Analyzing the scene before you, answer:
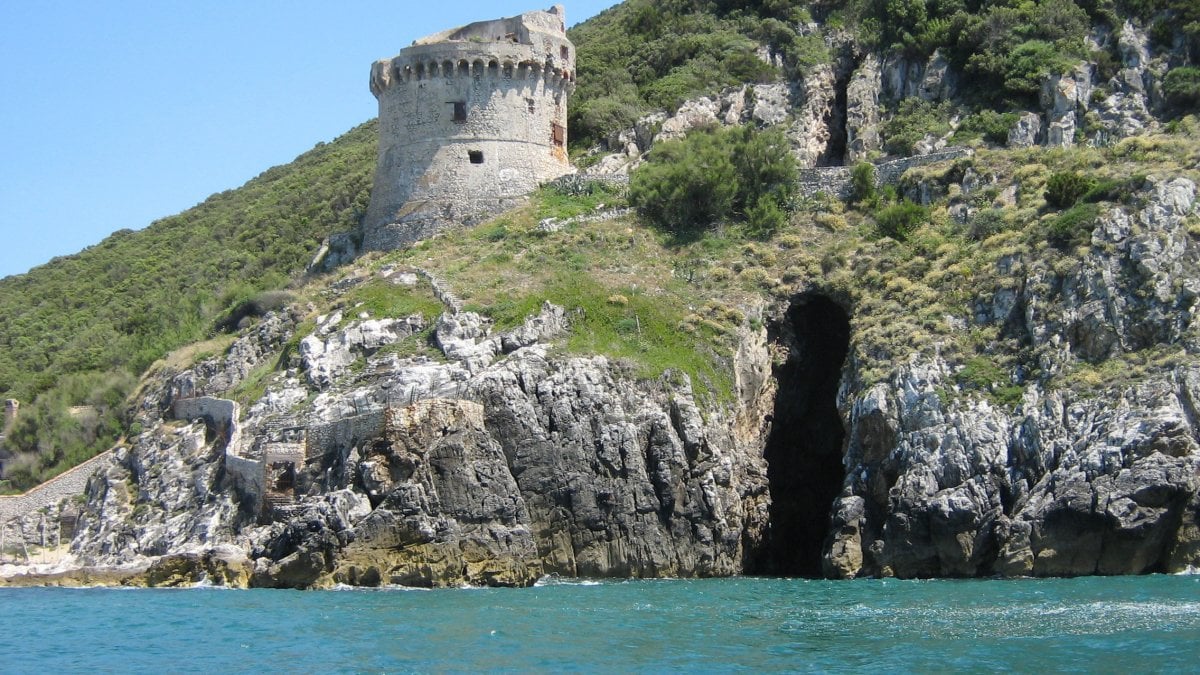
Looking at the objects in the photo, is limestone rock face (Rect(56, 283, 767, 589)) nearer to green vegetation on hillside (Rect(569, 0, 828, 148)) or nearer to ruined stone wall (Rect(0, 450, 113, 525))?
ruined stone wall (Rect(0, 450, 113, 525))

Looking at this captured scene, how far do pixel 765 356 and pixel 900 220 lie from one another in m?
6.53

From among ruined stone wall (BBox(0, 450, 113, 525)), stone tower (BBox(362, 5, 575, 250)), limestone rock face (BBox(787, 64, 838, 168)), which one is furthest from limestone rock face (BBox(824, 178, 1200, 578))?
ruined stone wall (BBox(0, 450, 113, 525))

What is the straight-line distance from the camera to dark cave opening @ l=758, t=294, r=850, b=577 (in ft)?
154

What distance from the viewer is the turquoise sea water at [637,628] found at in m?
26.8

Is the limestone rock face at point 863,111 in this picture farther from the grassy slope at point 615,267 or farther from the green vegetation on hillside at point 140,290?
the green vegetation on hillside at point 140,290

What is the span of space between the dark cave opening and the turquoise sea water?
7.79 m

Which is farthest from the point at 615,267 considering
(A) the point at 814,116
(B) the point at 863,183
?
(A) the point at 814,116

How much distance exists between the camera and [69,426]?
5728cm

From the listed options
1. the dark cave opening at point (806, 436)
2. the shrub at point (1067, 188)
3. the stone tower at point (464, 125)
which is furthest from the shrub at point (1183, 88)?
the stone tower at point (464, 125)

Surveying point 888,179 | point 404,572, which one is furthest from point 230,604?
point 888,179

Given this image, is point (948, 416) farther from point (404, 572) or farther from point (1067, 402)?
point (404, 572)

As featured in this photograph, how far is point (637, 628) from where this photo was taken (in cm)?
3083

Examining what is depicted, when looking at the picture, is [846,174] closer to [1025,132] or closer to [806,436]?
[1025,132]

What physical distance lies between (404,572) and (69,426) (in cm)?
2281
